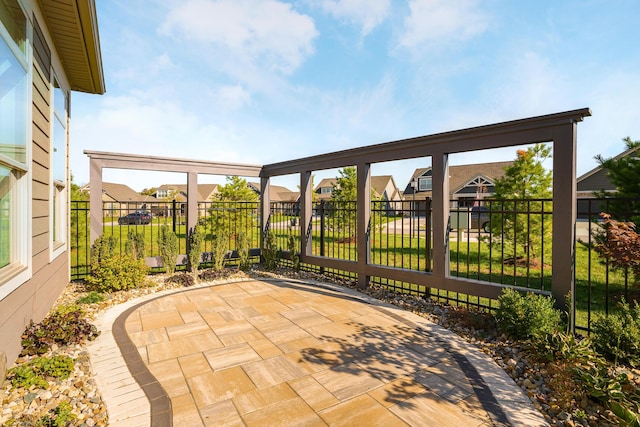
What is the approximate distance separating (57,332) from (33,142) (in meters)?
2.31

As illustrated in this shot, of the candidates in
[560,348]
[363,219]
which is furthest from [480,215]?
[560,348]

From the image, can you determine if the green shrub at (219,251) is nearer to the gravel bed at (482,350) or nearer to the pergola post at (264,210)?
the pergola post at (264,210)

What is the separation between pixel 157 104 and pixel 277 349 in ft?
29.7

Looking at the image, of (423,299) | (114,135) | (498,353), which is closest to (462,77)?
(423,299)

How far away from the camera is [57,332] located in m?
3.56

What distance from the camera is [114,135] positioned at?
469 inches

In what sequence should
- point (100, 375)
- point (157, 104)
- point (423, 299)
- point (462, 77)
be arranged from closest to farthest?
Result: point (100, 375) → point (423, 299) → point (462, 77) → point (157, 104)

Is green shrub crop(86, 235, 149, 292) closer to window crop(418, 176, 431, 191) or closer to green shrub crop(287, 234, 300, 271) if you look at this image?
green shrub crop(287, 234, 300, 271)

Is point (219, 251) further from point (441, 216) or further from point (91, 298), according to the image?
point (441, 216)

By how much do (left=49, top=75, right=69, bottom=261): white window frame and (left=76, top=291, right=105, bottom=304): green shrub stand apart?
0.85m

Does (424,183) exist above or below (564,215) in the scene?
above

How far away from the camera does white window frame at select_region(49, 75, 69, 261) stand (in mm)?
4711

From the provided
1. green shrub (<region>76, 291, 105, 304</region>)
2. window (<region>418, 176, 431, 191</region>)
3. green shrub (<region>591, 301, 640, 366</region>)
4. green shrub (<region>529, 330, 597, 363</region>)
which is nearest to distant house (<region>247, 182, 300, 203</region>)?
window (<region>418, 176, 431, 191</region>)

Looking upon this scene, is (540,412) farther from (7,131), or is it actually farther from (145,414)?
(7,131)
